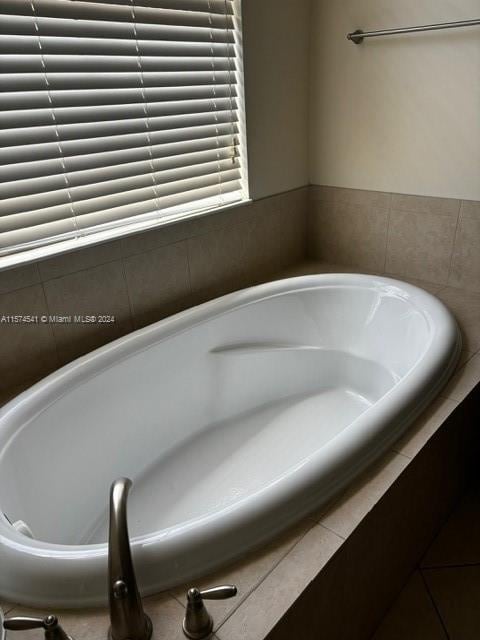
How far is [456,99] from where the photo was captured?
1.71 meters

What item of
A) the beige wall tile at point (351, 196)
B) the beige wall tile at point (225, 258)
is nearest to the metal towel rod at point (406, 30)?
the beige wall tile at point (351, 196)

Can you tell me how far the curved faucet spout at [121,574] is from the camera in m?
0.68

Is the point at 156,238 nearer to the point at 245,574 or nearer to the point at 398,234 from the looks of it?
the point at 398,234

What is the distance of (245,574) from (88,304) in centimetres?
99

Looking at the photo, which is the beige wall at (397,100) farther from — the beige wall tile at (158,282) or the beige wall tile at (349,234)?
the beige wall tile at (158,282)

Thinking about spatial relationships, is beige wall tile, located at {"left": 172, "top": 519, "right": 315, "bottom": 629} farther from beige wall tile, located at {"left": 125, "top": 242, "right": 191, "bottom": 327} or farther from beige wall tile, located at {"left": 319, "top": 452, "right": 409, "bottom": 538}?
beige wall tile, located at {"left": 125, "top": 242, "right": 191, "bottom": 327}

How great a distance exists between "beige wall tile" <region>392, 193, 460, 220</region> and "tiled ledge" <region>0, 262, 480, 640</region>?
1075 mm

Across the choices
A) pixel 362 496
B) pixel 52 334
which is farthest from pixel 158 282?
pixel 362 496

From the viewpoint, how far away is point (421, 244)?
1979 millimetres

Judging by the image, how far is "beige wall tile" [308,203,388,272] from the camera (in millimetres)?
2090

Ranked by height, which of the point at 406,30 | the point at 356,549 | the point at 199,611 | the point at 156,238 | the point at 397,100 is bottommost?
the point at 356,549

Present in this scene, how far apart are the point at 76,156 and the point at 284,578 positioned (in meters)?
1.24

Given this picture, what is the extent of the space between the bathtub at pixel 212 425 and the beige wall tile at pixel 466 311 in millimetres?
102

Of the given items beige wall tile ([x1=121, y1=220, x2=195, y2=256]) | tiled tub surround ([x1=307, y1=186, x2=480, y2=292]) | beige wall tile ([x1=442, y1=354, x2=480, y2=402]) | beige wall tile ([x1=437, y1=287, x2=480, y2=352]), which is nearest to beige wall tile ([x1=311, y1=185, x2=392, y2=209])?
tiled tub surround ([x1=307, y1=186, x2=480, y2=292])
